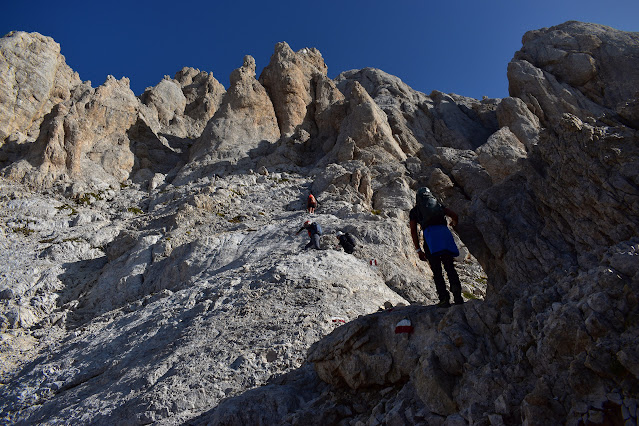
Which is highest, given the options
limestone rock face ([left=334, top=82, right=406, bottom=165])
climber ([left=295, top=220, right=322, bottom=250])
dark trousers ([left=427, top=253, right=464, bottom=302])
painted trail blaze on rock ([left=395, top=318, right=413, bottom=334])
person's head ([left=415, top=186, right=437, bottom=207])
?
limestone rock face ([left=334, top=82, right=406, bottom=165])

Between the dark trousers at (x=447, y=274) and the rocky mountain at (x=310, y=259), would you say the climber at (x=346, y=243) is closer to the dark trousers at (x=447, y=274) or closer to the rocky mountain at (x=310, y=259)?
the rocky mountain at (x=310, y=259)

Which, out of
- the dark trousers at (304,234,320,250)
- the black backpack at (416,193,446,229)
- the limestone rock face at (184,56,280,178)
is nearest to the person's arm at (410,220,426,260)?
the black backpack at (416,193,446,229)

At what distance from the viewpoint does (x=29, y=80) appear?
157 feet

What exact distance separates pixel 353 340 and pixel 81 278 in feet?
65.5

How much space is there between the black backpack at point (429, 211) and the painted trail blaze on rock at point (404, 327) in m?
2.25

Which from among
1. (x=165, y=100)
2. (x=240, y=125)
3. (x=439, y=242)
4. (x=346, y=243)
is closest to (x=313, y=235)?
(x=346, y=243)

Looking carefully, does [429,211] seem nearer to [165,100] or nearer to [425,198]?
[425,198]

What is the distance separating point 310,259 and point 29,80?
45864 millimetres

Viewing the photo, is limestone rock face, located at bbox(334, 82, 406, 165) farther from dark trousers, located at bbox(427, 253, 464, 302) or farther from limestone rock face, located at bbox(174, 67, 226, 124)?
dark trousers, located at bbox(427, 253, 464, 302)

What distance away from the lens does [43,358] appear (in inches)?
637

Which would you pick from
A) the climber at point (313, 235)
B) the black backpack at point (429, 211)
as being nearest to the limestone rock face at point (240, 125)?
the climber at point (313, 235)

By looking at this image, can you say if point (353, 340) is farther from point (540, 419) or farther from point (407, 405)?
point (540, 419)

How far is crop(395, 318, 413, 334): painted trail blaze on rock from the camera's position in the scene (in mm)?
9273

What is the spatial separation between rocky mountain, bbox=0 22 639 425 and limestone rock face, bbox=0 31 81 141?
0.75 ft
